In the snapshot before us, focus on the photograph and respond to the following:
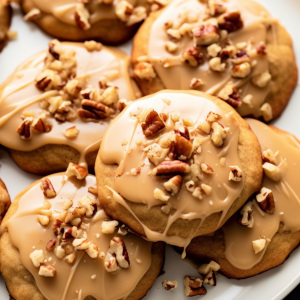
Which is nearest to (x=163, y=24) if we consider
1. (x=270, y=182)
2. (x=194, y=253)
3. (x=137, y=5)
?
(x=137, y=5)

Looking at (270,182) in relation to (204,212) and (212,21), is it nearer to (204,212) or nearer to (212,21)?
(204,212)

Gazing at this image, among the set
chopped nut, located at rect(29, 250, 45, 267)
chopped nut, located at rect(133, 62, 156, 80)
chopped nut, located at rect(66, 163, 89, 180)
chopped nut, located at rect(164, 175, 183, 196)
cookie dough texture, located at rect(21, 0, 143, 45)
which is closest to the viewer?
chopped nut, located at rect(164, 175, 183, 196)

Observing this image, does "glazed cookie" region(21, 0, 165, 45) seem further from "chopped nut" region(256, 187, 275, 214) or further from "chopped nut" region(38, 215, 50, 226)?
"chopped nut" region(256, 187, 275, 214)

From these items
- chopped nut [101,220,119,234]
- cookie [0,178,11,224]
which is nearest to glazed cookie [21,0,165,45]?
cookie [0,178,11,224]

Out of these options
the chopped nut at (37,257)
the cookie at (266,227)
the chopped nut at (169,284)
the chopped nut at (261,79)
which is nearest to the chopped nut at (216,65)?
the chopped nut at (261,79)

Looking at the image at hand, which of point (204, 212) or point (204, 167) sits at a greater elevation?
point (204, 167)

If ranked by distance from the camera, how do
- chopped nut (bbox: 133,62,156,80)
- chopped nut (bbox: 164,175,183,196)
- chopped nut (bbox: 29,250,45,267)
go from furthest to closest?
chopped nut (bbox: 133,62,156,80)
chopped nut (bbox: 29,250,45,267)
chopped nut (bbox: 164,175,183,196)

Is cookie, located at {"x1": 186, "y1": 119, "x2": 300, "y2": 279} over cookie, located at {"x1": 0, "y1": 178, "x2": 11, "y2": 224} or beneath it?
→ over
